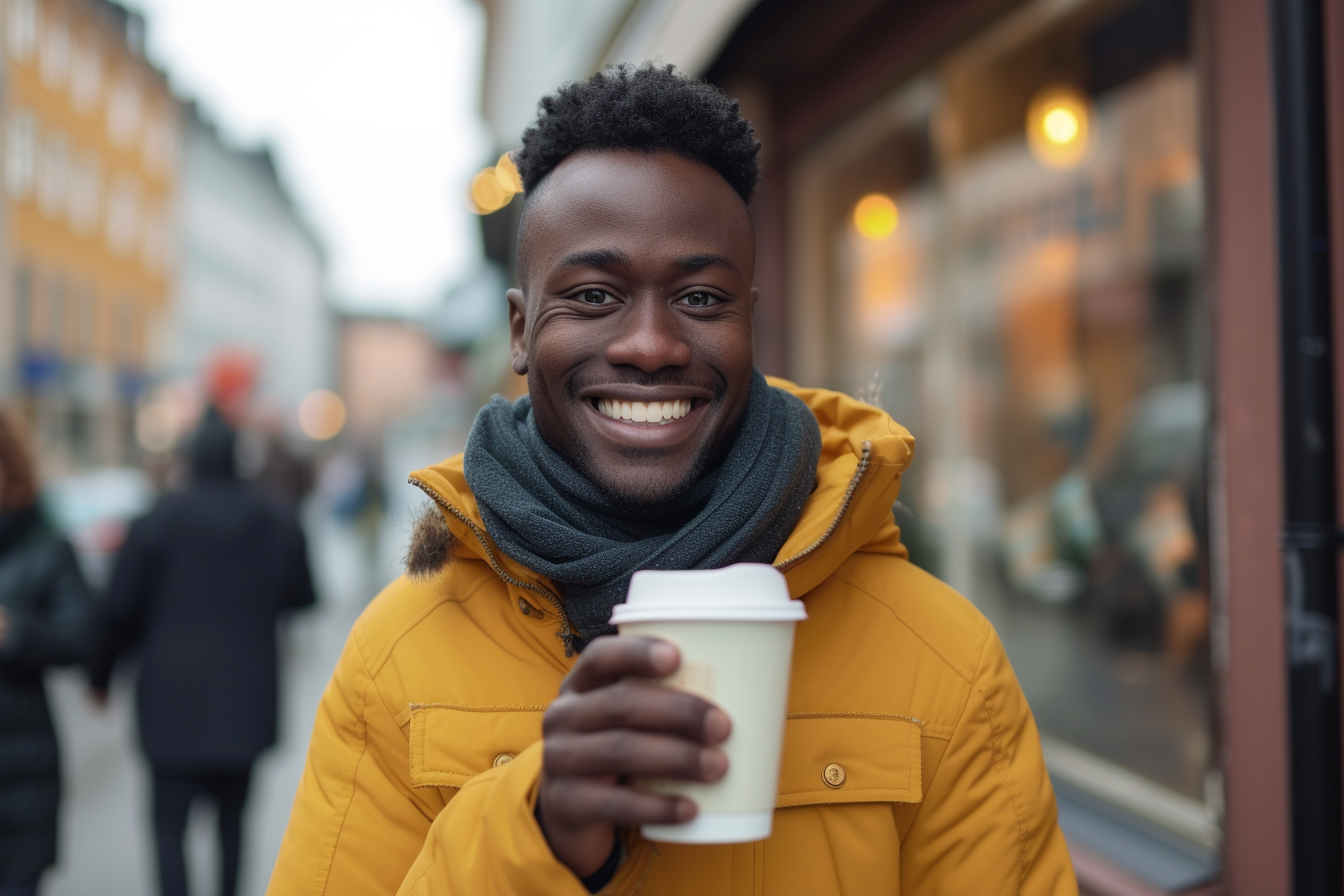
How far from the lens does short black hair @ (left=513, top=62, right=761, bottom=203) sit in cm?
127

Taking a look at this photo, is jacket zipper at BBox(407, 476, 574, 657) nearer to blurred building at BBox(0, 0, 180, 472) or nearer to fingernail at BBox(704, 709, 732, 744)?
fingernail at BBox(704, 709, 732, 744)

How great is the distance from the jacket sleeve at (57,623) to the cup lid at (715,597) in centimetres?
287

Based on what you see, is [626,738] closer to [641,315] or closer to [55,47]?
[641,315]

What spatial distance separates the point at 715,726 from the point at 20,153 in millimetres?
26208

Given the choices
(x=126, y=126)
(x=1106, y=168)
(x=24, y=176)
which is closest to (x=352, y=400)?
(x=126, y=126)

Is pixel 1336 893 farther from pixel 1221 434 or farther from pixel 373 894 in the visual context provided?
pixel 373 894

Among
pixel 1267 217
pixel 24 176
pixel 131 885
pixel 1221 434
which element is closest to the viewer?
pixel 1267 217

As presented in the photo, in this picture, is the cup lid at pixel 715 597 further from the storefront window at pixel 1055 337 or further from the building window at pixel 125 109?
the building window at pixel 125 109

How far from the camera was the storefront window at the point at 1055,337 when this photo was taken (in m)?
4.82

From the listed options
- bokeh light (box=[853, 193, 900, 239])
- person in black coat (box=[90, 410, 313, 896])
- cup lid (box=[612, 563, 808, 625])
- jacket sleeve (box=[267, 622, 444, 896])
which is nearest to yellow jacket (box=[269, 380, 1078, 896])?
jacket sleeve (box=[267, 622, 444, 896])

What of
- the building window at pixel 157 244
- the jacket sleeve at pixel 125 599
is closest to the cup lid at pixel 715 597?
the jacket sleeve at pixel 125 599

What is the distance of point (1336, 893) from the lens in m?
1.71

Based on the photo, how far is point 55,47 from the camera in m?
22.9

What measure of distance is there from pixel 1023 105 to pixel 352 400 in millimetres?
83278
